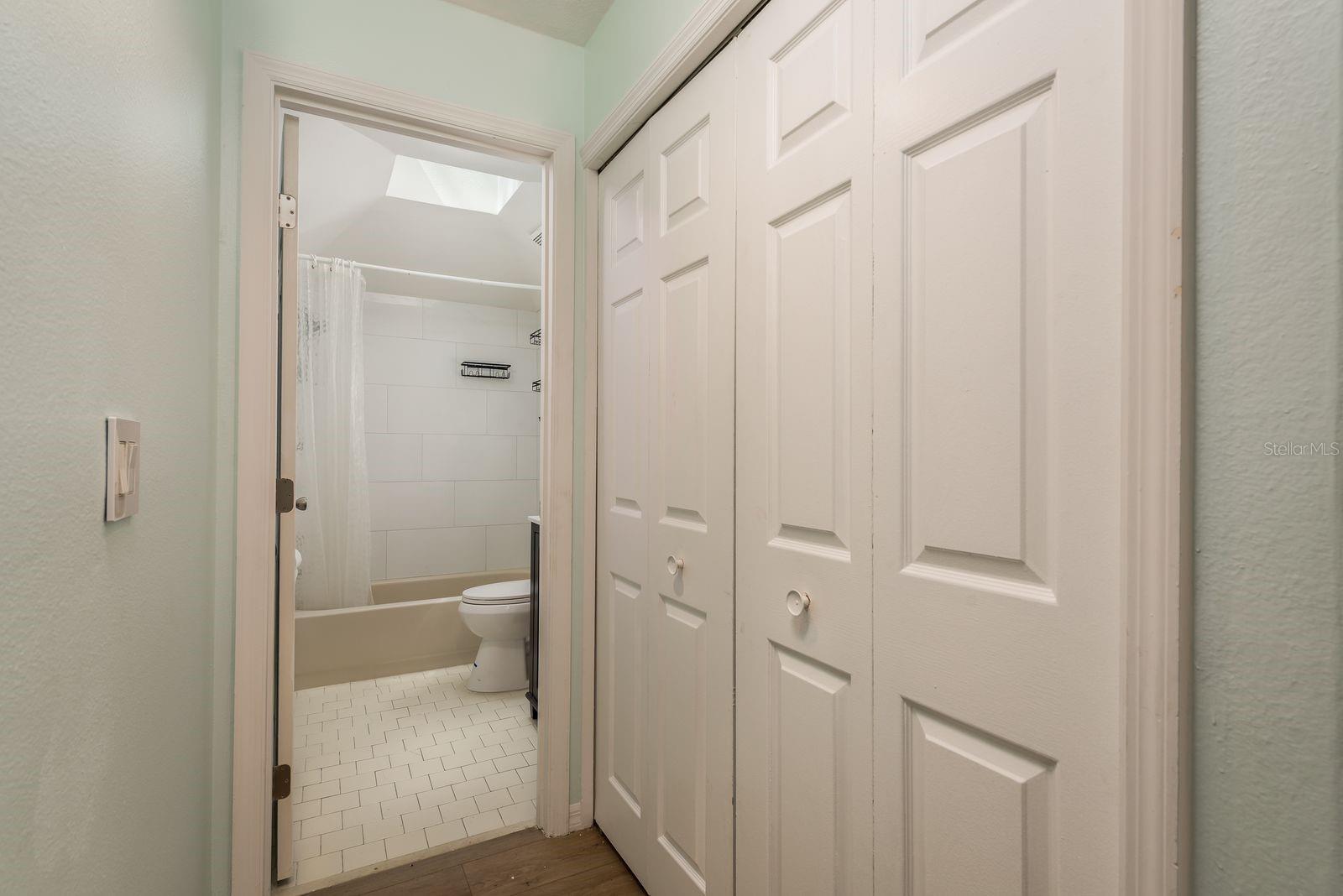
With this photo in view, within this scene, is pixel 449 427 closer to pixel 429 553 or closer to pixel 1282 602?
pixel 429 553

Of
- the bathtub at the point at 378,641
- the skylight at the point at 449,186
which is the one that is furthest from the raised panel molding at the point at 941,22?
the bathtub at the point at 378,641

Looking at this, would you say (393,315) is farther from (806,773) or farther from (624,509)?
(806,773)

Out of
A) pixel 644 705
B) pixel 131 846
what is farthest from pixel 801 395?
pixel 131 846

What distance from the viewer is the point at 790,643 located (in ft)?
3.52

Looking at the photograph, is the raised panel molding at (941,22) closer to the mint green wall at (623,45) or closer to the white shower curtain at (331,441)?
the mint green wall at (623,45)

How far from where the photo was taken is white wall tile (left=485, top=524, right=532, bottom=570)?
378cm

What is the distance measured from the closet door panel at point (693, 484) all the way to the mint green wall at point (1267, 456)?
0.76 metres

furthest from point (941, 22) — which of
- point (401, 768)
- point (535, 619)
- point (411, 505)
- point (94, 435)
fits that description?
point (411, 505)

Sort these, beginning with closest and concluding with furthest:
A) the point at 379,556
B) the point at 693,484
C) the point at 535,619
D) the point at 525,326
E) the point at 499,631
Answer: the point at 693,484, the point at 535,619, the point at 499,631, the point at 379,556, the point at 525,326

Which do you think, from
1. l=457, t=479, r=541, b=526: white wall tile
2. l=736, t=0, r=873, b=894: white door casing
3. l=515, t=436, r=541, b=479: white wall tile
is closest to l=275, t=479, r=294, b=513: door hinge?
l=736, t=0, r=873, b=894: white door casing

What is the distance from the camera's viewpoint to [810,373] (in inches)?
40.6

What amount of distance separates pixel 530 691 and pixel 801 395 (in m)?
2.01

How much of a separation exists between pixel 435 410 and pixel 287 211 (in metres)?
2.17

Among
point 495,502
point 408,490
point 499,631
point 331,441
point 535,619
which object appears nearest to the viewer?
point 535,619
